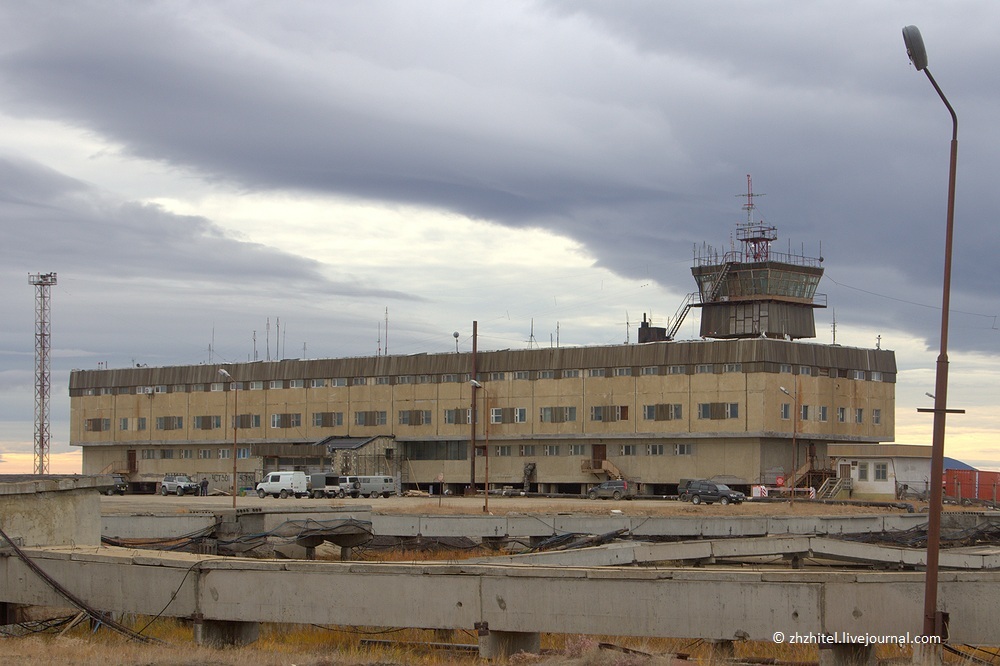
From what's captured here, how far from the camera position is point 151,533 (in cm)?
3756

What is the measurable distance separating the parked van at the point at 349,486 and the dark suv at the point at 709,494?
78.6 ft

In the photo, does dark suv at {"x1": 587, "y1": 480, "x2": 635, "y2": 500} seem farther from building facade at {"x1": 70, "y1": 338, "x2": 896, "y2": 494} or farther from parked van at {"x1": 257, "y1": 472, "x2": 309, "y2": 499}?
parked van at {"x1": 257, "y1": 472, "x2": 309, "y2": 499}

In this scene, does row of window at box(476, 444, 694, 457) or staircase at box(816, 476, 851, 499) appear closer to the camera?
staircase at box(816, 476, 851, 499)

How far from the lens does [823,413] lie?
297 feet

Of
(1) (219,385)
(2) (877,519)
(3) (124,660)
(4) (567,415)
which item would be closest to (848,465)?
(4) (567,415)

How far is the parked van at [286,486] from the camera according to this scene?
8419 centimetres

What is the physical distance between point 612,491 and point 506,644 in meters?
66.5

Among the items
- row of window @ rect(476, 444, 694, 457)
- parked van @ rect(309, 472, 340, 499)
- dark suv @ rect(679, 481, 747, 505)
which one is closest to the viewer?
dark suv @ rect(679, 481, 747, 505)

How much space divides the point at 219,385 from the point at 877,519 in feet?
250

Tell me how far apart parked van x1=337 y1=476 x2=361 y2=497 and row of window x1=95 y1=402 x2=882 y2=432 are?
997cm

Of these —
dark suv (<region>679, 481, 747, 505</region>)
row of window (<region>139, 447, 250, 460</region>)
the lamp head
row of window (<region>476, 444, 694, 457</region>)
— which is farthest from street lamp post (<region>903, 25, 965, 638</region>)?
row of window (<region>139, 447, 250, 460</region>)

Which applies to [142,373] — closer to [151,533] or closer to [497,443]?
[497,443]

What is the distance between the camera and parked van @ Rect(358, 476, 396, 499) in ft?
280

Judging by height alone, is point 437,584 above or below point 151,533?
above
